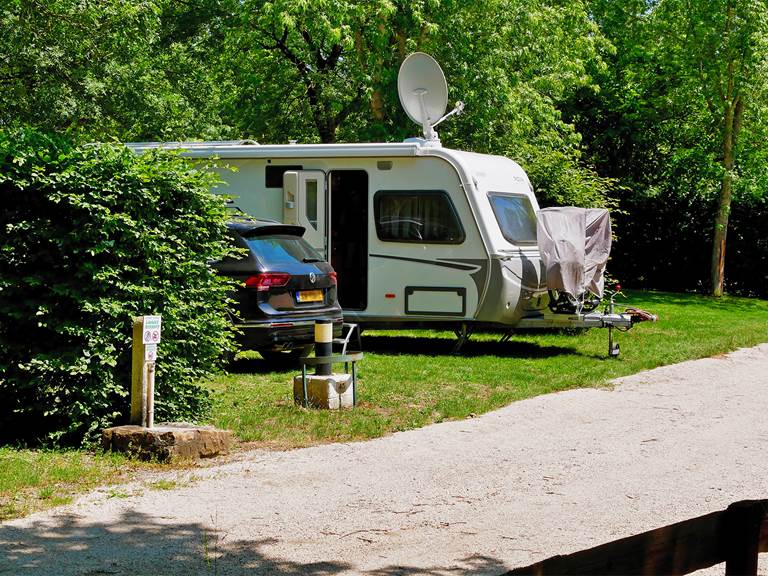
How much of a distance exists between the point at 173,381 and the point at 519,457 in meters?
2.69

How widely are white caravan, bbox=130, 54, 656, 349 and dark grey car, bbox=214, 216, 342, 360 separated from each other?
2.06 metres

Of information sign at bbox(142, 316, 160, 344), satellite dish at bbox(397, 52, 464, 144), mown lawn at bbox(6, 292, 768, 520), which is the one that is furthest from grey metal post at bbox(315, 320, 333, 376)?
satellite dish at bbox(397, 52, 464, 144)

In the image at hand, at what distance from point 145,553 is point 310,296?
6.96 m

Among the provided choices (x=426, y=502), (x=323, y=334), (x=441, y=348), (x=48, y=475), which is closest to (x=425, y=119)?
(x=441, y=348)

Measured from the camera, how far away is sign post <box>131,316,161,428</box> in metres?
7.57

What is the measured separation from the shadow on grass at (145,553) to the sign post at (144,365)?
1799mm

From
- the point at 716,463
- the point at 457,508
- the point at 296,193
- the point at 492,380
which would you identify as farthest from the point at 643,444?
the point at 296,193

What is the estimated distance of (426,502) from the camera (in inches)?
255

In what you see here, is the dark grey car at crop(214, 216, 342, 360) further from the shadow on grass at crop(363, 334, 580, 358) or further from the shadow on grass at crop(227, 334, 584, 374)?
the shadow on grass at crop(363, 334, 580, 358)

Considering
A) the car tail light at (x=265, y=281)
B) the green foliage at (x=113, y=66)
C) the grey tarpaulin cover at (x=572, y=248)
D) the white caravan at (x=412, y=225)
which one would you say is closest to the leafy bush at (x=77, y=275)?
the car tail light at (x=265, y=281)

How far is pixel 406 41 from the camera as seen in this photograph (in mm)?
20578

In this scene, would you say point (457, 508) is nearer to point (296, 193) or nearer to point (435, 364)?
point (435, 364)

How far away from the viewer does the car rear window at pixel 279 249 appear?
→ 1190 centimetres

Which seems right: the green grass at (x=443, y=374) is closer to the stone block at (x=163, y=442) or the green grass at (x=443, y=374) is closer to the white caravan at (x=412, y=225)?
the white caravan at (x=412, y=225)
